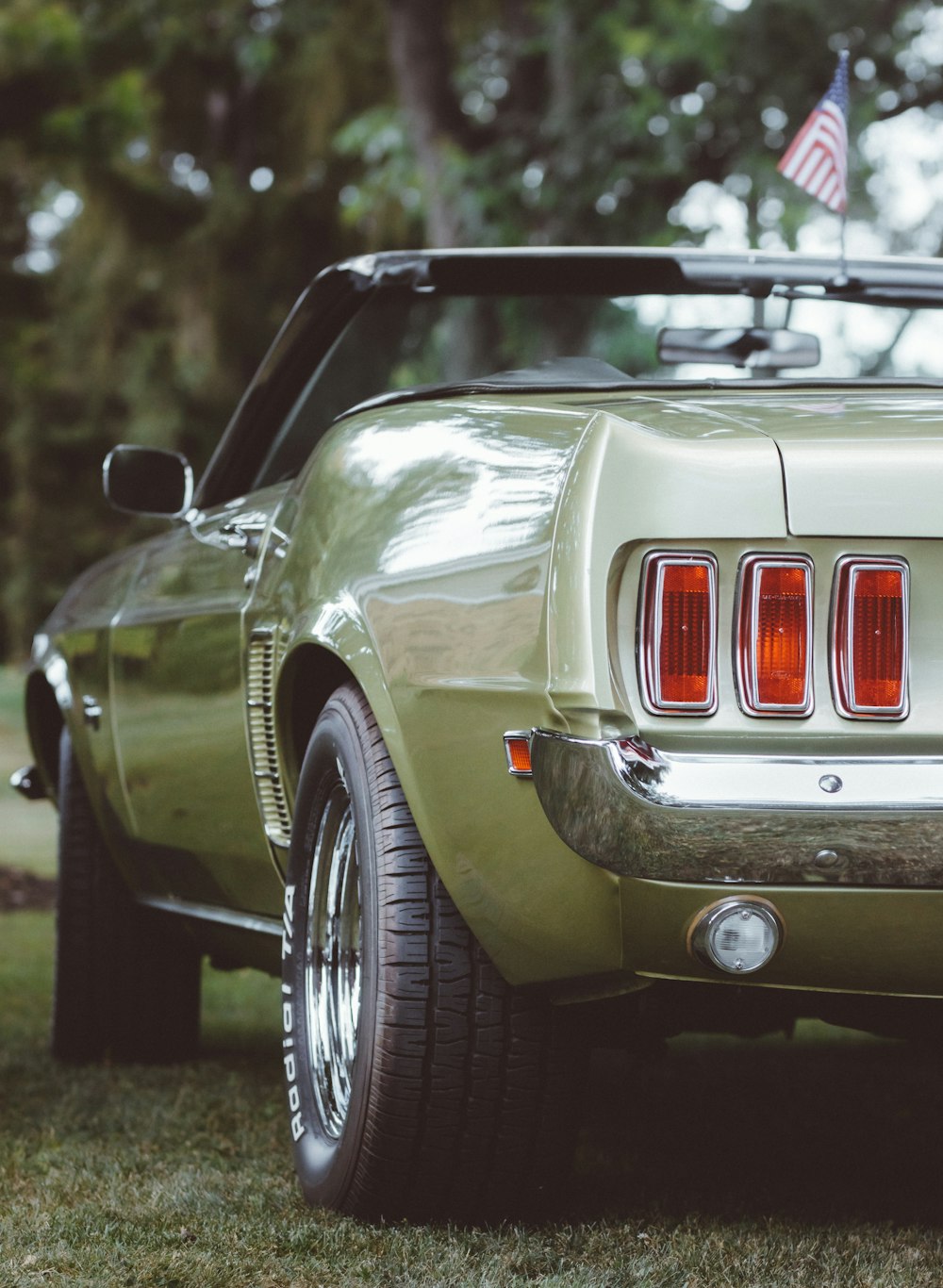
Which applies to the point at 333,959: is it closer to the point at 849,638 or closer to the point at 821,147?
the point at 849,638

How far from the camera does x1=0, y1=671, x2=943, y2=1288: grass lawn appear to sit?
8.61 feet

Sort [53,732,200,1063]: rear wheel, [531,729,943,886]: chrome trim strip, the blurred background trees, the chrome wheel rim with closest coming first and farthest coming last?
[531,729,943,886]: chrome trim strip
the chrome wheel rim
[53,732,200,1063]: rear wheel
the blurred background trees

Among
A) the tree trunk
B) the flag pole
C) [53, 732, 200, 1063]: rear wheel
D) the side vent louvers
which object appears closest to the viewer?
the side vent louvers

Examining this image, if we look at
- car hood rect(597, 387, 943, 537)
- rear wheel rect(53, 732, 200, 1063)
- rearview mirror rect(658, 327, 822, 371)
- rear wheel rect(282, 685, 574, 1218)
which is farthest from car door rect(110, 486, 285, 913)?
car hood rect(597, 387, 943, 537)

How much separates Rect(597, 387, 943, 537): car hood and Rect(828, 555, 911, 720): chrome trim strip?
0.12 ft

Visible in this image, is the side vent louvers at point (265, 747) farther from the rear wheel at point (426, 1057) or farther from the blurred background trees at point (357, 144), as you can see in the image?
the blurred background trees at point (357, 144)

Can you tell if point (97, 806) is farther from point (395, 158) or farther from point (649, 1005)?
point (395, 158)

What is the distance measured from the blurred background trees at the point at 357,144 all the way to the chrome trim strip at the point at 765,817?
10013 mm

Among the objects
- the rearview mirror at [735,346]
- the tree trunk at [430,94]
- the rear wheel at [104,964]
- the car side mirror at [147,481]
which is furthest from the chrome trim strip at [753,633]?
the tree trunk at [430,94]

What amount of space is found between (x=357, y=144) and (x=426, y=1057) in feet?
39.9

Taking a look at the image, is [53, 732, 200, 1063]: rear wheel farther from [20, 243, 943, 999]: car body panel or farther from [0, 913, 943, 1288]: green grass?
[20, 243, 943, 999]: car body panel

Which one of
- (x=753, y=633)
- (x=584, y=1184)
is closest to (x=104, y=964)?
(x=584, y=1184)

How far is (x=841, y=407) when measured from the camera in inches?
105

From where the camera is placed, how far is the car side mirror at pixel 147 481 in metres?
4.19
